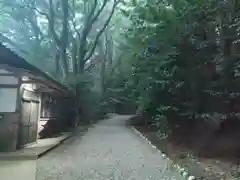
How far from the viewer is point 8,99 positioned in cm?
966

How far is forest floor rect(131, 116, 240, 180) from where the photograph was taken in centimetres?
669

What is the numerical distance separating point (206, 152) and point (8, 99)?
5939 mm

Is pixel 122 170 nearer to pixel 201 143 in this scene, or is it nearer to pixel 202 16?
pixel 201 143

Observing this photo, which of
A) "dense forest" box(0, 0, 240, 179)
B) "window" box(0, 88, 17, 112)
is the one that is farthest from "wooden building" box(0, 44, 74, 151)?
"dense forest" box(0, 0, 240, 179)

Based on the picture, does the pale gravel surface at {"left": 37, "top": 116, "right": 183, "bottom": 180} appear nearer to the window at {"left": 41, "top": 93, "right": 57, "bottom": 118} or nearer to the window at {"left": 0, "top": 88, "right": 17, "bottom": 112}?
the window at {"left": 0, "top": 88, "right": 17, "bottom": 112}

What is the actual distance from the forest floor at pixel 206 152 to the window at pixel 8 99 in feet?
15.6

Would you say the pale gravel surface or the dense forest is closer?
the pale gravel surface

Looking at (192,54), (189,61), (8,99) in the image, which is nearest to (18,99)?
(8,99)

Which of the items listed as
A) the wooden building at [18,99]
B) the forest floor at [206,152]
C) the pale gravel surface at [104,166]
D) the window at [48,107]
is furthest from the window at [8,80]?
the window at [48,107]

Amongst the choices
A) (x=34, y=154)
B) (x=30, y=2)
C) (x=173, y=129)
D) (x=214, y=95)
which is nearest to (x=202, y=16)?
(x=214, y=95)

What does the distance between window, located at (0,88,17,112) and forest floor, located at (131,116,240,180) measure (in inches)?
187

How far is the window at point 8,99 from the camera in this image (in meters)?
9.62

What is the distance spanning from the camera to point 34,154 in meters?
8.88

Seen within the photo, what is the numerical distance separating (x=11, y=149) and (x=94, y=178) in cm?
420
